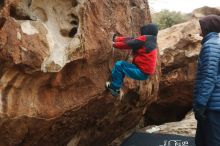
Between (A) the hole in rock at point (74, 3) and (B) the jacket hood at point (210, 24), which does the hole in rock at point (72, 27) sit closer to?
(A) the hole in rock at point (74, 3)

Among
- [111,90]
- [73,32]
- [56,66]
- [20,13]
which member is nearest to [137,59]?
[111,90]

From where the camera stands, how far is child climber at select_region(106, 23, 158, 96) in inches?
233

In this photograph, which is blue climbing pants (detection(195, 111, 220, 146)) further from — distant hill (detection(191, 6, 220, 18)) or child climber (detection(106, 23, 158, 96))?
distant hill (detection(191, 6, 220, 18))

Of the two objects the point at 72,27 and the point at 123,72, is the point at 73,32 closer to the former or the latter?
the point at 72,27

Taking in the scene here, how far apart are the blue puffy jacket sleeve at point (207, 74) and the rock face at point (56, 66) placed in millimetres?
1253

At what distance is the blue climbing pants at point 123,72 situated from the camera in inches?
235

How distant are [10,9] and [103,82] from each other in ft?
5.48

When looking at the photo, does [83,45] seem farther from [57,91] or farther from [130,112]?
[130,112]

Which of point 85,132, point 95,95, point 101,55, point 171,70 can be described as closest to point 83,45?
point 101,55

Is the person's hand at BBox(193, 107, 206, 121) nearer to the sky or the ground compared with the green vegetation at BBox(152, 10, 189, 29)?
nearer to the ground

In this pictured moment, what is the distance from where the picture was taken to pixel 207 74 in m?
5.35

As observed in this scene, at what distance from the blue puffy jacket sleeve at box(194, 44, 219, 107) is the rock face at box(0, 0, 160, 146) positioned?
125 centimetres

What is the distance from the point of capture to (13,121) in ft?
17.4

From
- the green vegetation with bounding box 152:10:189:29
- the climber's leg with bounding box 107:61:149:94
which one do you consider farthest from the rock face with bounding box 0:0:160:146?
the green vegetation with bounding box 152:10:189:29
